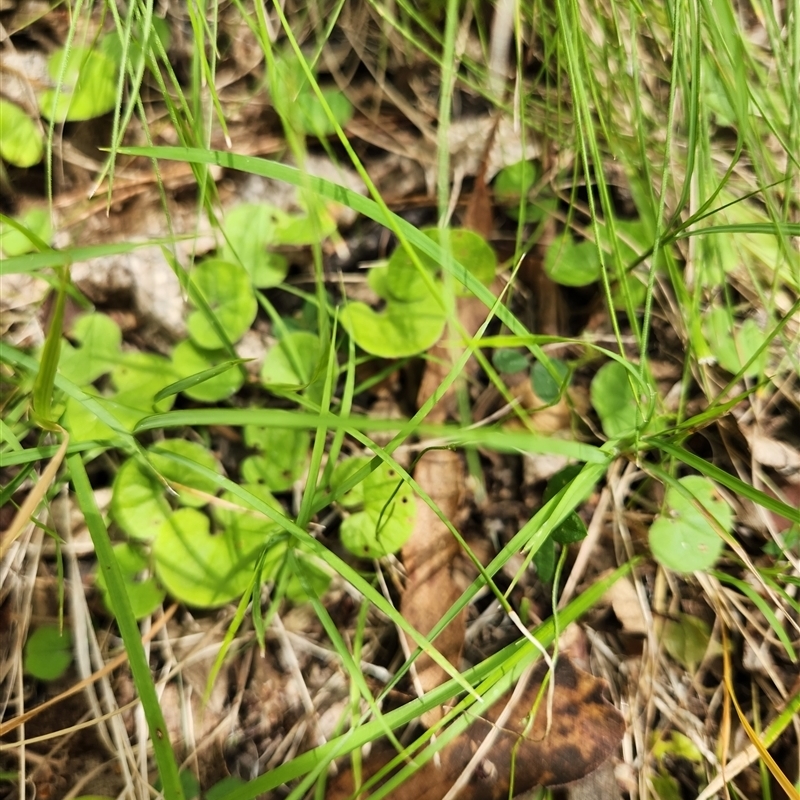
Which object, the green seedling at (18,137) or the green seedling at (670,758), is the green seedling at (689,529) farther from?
the green seedling at (18,137)

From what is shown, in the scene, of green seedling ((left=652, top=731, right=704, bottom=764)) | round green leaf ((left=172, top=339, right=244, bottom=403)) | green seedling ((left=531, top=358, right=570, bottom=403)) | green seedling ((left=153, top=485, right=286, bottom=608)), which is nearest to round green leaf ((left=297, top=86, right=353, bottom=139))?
round green leaf ((left=172, top=339, right=244, bottom=403))

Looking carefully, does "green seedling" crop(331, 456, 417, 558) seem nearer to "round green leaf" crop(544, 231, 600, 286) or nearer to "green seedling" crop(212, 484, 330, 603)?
"green seedling" crop(212, 484, 330, 603)

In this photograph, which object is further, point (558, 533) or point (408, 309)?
point (408, 309)

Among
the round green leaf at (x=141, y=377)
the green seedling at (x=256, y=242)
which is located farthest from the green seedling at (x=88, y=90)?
the round green leaf at (x=141, y=377)

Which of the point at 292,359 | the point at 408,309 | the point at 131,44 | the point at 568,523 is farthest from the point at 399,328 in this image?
Answer: the point at 131,44

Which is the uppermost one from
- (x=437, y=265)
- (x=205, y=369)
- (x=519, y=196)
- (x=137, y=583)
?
(x=519, y=196)

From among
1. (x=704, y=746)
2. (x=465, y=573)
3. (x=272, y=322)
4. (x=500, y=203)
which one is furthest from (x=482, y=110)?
(x=704, y=746)

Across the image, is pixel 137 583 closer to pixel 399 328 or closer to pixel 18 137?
pixel 399 328

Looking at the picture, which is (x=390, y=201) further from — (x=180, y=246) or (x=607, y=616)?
(x=607, y=616)
